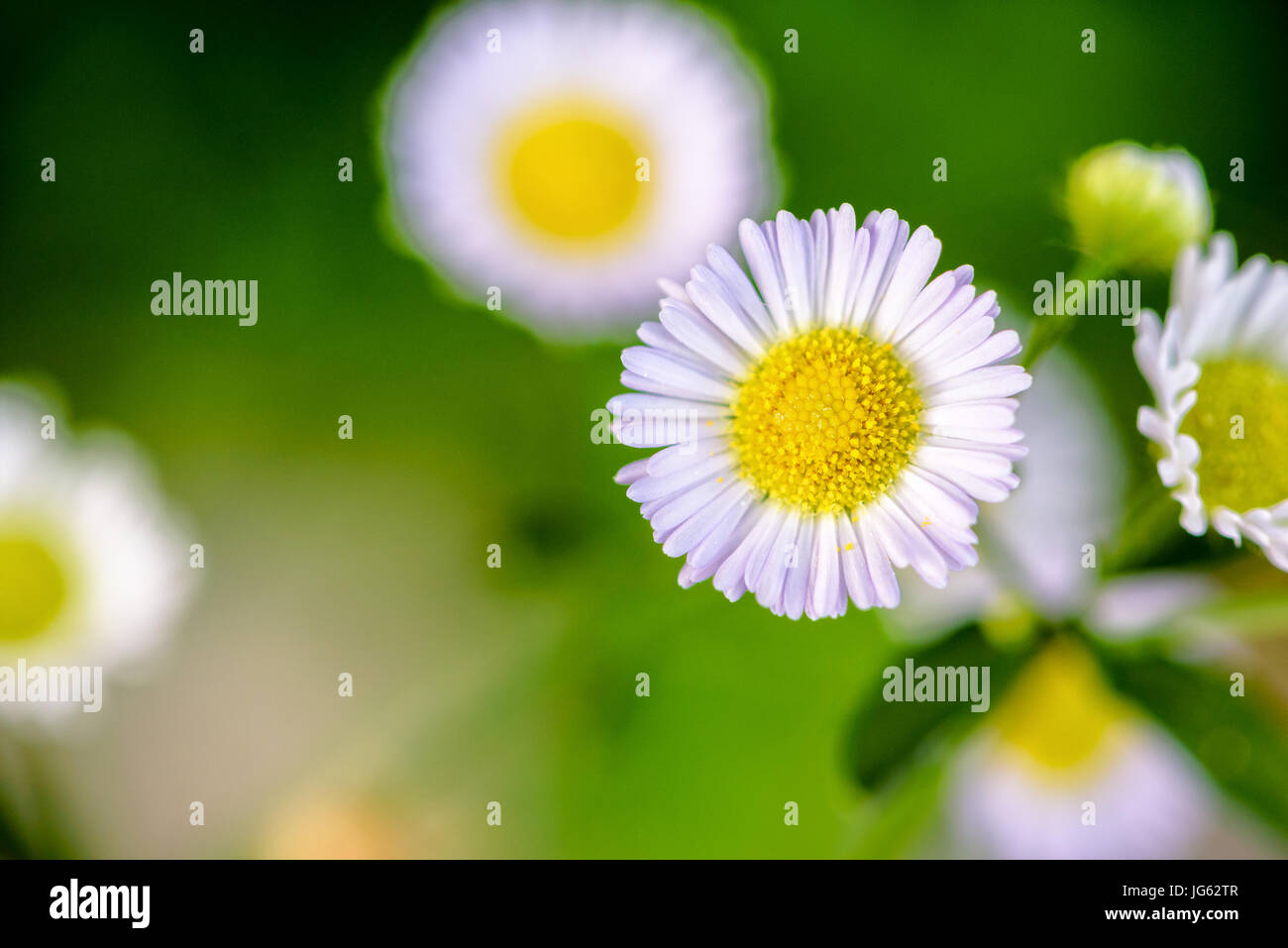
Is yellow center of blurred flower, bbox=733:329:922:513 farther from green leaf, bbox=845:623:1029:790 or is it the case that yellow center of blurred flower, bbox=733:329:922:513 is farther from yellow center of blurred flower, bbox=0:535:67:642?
yellow center of blurred flower, bbox=0:535:67:642

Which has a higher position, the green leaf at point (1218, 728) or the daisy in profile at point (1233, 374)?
the daisy in profile at point (1233, 374)

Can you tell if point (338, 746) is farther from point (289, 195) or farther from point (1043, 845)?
point (1043, 845)

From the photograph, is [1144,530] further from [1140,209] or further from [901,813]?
[901,813]

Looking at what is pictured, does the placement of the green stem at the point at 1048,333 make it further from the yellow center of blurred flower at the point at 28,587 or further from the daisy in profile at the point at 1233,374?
the yellow center of blurred flower at the point at 28,587

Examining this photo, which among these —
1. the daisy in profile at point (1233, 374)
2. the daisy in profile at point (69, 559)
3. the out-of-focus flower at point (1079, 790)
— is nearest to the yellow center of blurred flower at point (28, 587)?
the daisy in profile at point (69, 559)
